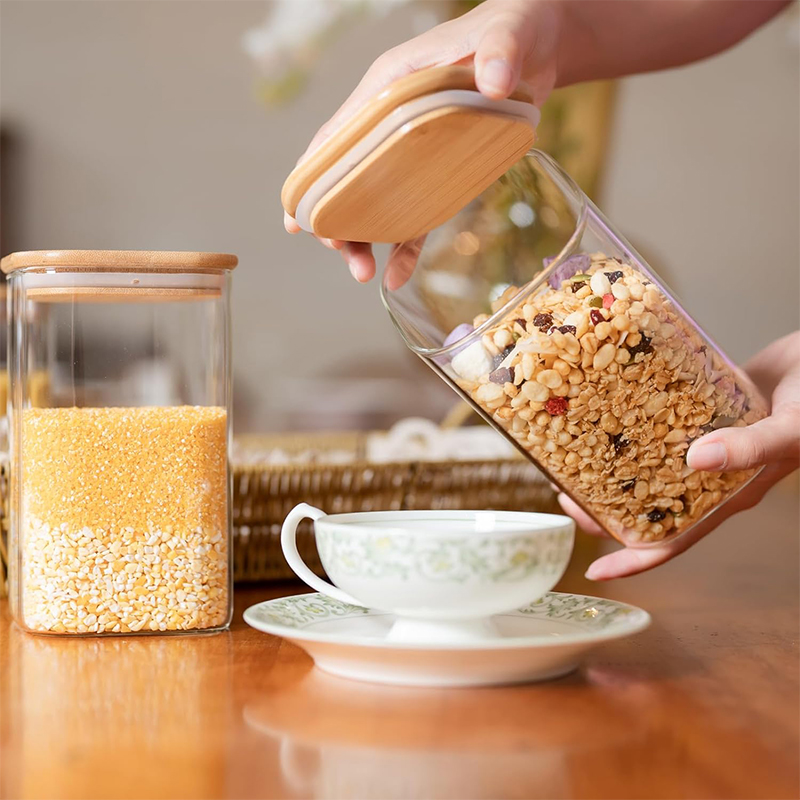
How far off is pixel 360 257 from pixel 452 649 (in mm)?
352

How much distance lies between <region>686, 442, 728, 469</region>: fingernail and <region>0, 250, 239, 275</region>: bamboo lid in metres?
0.33

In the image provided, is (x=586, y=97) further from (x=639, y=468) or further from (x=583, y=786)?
(x=583, y=786)

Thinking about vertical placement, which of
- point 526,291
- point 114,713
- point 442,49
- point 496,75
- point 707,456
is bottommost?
point 114,713

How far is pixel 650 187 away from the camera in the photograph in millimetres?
4266

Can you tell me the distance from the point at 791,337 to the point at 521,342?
13.6 inches

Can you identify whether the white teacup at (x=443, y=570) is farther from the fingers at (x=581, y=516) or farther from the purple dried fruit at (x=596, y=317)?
the fingers at (x=581, y=516)

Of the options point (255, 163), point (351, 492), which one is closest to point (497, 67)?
point (351, 492)

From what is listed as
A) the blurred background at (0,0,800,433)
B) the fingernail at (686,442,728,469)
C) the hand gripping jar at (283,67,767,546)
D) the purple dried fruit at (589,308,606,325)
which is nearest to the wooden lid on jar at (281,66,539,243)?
the hand gripping jar at (283,67,767,546)

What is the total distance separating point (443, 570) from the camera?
1.71ft

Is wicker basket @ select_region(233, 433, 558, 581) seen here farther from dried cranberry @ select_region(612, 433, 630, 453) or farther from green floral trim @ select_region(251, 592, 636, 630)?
dried cranberry @ select_region(612, 433, 630, 453)

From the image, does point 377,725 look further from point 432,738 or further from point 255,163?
point 255,163

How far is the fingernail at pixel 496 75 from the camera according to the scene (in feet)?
1.67

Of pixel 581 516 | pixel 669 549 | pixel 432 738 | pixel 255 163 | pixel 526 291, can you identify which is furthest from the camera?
pixel 255 163

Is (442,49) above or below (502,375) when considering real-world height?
above
